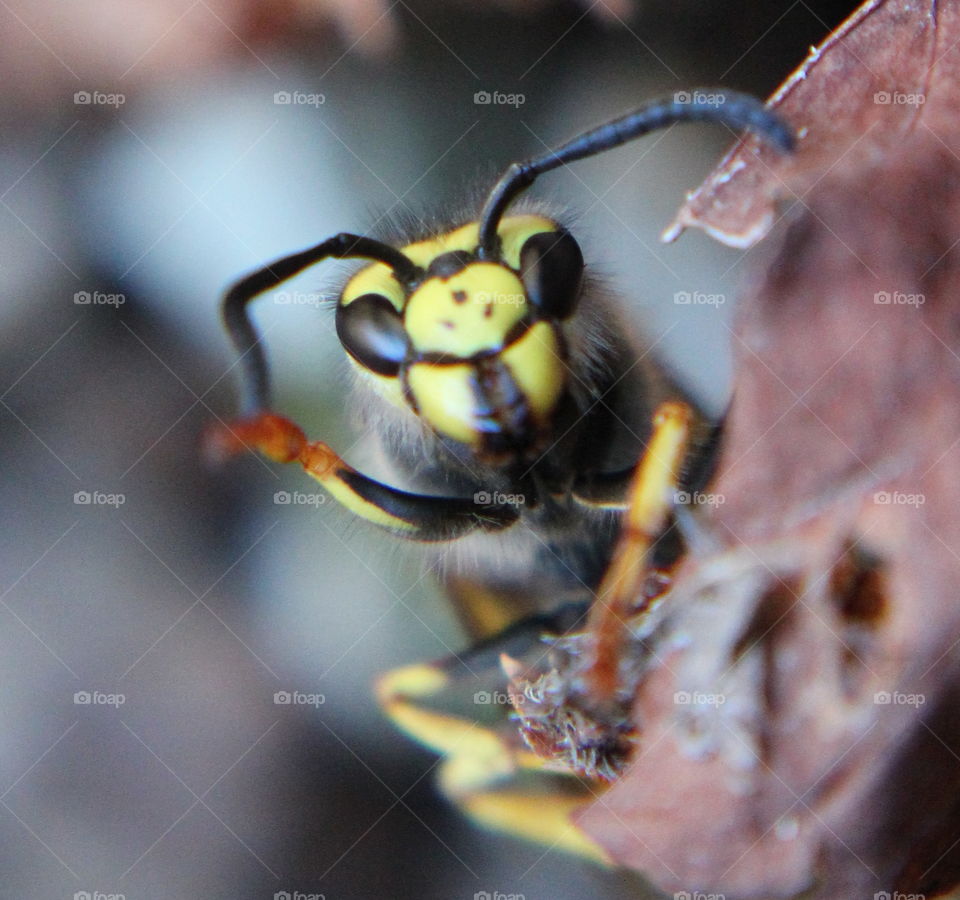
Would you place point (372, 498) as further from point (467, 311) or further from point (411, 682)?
point (411, 682)

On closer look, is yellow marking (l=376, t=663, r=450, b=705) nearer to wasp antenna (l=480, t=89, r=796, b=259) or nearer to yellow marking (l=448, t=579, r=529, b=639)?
yellow marking (l=448, t=579, r=529, b=639)

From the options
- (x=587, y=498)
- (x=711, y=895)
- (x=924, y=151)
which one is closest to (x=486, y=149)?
(x=587, y=498)

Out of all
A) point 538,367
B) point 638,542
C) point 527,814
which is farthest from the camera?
point 527,814

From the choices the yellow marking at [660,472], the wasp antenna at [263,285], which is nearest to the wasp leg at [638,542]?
the yellow marking at [660,472]

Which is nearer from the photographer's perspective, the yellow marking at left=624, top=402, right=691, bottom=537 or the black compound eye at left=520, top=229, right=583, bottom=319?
the yellow marking at left=624, top=402, right=691, bottom=537

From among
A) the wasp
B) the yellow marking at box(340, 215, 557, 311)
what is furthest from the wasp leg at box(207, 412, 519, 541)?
the yellow marking at box(340, 215, 557, 311)

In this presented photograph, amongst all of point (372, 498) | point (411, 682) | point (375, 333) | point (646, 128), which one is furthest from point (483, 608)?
point (646, 128)
